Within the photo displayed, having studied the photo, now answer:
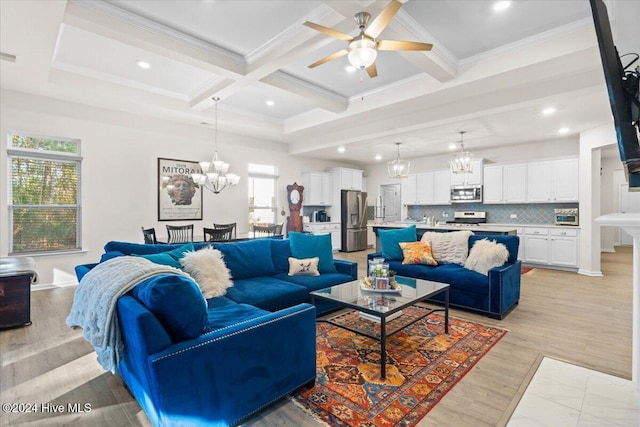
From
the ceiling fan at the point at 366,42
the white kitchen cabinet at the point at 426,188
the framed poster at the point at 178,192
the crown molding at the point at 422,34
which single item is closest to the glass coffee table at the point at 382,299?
the ceiling fan at the point at 366,42

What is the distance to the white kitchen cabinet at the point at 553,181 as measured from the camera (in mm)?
6371

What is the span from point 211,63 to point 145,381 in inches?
133

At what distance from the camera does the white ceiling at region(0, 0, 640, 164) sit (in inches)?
117

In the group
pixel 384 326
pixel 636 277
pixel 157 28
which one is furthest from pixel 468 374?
pixel 157 28

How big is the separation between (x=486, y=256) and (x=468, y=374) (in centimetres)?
175

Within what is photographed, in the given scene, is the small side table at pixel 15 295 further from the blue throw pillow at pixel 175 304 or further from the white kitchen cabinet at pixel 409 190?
the white kitchen cabinet at pixel 409 190

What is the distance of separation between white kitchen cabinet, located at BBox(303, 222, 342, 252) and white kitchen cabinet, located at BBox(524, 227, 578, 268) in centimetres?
438

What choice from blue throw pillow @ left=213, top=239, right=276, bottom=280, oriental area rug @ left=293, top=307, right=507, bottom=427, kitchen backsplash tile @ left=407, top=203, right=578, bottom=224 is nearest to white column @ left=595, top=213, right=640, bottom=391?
oriental area rug @ left=293, top=307, right=507, bottom=427

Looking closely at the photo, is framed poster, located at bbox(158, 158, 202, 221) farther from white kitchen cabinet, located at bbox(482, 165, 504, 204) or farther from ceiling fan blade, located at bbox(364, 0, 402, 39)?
white kitchen cabinet, located at bbox(482, 165, 504, 204)

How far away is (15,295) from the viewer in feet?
10.6

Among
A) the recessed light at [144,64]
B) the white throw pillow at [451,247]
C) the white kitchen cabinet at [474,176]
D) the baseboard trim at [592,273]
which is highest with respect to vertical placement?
the recessed light at [144,64]

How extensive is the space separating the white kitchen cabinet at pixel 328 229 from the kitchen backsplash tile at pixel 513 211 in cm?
266

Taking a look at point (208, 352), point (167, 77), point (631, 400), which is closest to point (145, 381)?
point (208, 352)

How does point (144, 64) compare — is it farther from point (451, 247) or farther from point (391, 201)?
point (391, 201)
